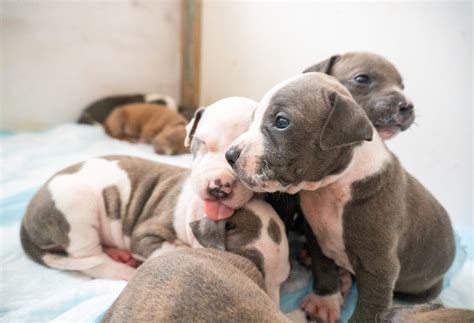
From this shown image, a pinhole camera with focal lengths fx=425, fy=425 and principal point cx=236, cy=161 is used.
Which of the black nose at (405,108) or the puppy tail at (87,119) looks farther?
the puppy tail at (87,119)

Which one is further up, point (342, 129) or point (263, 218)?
point (342, 129)

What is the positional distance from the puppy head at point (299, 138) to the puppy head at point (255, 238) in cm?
27

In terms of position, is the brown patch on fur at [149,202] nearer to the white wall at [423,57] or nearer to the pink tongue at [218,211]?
the pink tongue at [218,211]

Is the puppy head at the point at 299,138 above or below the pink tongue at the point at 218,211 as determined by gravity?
above

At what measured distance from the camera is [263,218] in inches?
79.4

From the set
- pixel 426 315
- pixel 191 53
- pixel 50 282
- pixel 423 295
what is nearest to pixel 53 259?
pixel 50 282

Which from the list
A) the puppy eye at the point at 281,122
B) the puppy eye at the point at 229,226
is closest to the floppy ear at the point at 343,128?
the puppy eye at the point at 281,122

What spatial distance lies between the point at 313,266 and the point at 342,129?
3.14ft

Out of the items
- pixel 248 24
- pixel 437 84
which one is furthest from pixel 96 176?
pixel 248 24

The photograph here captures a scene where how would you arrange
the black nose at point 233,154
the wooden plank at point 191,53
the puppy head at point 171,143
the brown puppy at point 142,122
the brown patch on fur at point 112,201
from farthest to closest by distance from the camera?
1. the wooden plank at point 191,53
2. the brown puppy at point 142,122
3. the puppy head at point 171,143
4. the brown patch on fur at point 112,201
5. the black nose at point 233,154

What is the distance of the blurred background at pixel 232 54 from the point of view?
3219 millimetres

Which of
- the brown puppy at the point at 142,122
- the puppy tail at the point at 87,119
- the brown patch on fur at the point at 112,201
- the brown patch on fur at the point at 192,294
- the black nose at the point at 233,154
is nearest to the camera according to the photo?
the brown patch on fur at the point at 192,294

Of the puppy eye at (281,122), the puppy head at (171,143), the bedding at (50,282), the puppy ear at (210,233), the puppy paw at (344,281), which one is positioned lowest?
the puppy head at (171,143)

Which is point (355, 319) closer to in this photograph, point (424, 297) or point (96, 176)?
point (424, 297)
